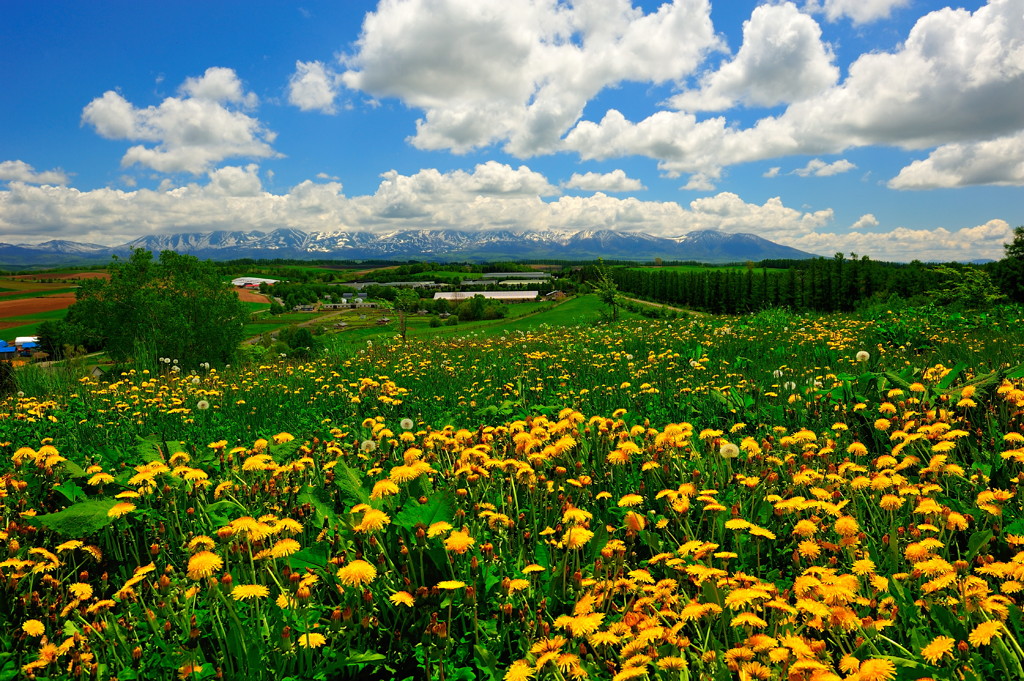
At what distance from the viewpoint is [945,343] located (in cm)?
938

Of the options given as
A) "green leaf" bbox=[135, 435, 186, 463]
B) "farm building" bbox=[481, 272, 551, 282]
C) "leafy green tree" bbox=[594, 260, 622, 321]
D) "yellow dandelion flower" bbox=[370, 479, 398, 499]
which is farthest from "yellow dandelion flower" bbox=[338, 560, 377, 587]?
"farm building" bbox=[481, 272, 551, 282]

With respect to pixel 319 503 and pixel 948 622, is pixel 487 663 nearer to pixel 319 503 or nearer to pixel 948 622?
pixel 319 503

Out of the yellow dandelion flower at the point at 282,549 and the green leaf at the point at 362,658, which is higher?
the yellow dandelion flower at the point at 282,549

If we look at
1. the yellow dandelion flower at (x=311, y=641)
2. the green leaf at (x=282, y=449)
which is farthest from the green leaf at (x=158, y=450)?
the yellow dandelion flower at (x=311, y=641)

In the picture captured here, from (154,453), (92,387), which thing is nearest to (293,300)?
(92,387)

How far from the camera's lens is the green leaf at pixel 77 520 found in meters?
3.19

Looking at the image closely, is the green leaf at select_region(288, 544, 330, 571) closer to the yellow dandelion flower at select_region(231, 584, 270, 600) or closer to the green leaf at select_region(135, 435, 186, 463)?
the yellow dandelion flower at select_region(231, 584, 270, 600)

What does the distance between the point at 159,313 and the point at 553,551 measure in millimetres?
22210

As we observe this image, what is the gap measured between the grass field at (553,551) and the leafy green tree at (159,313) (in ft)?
50.9

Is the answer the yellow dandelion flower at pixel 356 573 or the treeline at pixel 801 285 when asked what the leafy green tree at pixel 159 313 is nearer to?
the yellow dandelion flower at pixel 356 573

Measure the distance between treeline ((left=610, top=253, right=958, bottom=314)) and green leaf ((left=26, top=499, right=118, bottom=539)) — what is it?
40188 mm

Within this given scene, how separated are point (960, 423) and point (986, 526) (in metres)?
2.11

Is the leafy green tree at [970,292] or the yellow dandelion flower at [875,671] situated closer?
the yellow dandelion flower at [875,671]

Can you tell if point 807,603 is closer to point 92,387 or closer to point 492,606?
point 492,606
